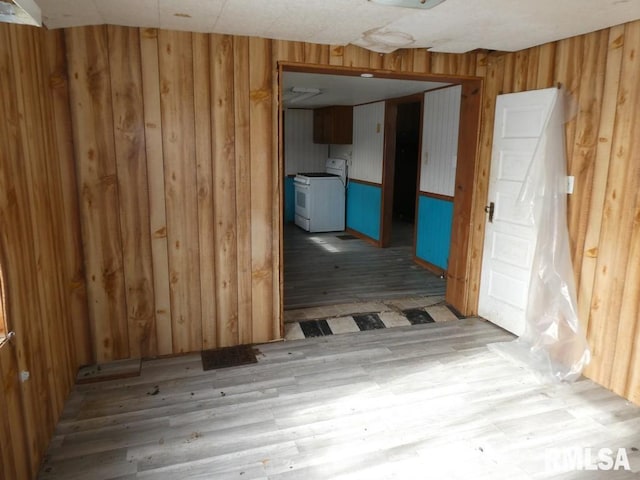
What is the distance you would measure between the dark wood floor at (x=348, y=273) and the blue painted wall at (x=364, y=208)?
27cm

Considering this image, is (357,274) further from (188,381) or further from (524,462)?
(524,462)

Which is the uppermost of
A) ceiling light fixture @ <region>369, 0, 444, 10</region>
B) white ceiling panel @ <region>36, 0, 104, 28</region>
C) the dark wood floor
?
ceiling light fixture @ <region>369, 0, 444, 10</region>

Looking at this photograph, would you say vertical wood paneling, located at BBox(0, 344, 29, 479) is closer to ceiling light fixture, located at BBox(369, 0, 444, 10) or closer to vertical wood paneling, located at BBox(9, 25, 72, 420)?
vertical wood paneling, located at BBox(9, 25, 72, 420)

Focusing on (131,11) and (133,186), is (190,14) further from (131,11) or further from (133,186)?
(133,186)

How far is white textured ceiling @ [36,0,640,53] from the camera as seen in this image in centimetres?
234

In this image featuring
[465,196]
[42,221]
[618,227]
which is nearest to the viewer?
[42,221]

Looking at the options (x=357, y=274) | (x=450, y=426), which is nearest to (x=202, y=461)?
(x=450, y=426)

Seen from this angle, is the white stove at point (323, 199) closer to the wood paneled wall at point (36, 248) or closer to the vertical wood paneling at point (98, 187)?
the vertical wood paneling at point (98, 187)

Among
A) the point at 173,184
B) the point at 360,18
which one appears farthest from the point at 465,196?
the point at 173,184

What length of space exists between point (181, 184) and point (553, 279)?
2636 millimetres

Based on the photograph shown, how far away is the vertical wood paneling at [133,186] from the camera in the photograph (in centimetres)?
287

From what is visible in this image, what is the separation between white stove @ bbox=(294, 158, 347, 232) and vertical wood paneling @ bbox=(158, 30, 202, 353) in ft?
14.8

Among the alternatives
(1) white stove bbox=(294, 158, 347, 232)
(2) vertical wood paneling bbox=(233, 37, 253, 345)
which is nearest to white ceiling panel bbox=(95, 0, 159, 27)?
(2) vertical wood paneling bbox=(233, 37, 253, 345)

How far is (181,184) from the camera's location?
3.10 meters
